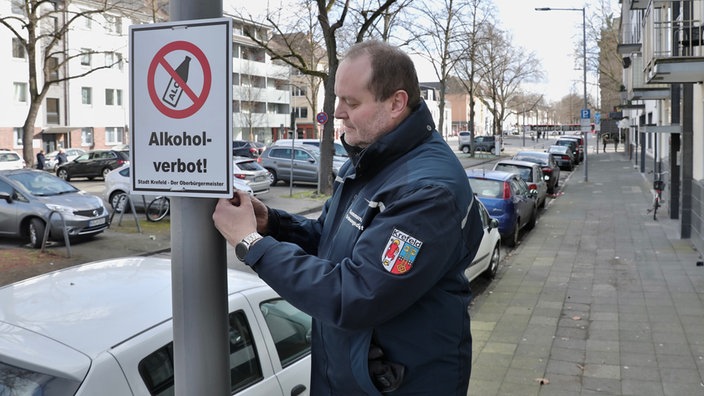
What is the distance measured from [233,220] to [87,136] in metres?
52.1

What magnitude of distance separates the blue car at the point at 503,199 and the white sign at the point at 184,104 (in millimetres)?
11557

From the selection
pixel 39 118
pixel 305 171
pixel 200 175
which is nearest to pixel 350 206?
pixel 200 175

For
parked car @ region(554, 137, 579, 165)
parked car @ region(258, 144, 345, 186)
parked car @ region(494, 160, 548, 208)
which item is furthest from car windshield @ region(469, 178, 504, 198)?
parked car @ region(554, 137, 579, 165)

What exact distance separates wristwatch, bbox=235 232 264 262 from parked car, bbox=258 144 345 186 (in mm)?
24389

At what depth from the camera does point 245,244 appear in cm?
193

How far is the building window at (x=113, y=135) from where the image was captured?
51812 millimetres

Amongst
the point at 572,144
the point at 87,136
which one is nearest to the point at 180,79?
the point at 572,144

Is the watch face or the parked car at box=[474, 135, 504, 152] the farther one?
the parked car at box=[474, 135, 504, 152]

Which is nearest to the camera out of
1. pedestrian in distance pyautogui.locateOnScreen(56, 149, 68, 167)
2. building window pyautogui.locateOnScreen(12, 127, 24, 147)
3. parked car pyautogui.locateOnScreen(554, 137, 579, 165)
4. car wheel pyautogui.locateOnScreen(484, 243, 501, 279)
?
car wheel pyautogui.locateOnScreen(484, 243, 501, 279)

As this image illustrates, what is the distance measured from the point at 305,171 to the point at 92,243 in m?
13.7

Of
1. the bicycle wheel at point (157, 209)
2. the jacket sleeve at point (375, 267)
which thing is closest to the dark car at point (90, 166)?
the bicycle wheel at point (157, 209)

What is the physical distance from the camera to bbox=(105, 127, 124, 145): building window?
2040 inches

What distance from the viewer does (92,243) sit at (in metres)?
13.7

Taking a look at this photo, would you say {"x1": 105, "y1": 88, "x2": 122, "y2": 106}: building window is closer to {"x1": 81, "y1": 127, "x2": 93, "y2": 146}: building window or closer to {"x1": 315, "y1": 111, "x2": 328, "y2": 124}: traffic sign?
{"x1": 81, "y1": 127, "x2": 93, "y2": 146}: building window
